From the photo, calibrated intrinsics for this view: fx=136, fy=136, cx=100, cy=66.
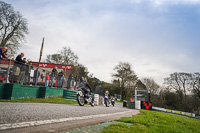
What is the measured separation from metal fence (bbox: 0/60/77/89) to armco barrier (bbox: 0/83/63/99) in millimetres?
298

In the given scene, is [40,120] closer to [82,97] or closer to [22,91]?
[82,97]

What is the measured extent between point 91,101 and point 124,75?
33.8 metres

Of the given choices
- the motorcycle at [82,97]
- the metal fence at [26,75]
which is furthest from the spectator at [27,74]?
the motorcycle at [82,97]

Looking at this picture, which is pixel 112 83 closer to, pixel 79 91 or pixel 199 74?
pixel 199 74

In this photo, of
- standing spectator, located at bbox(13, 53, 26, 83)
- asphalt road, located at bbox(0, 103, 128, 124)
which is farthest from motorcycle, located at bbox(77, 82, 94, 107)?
standing spectator, located at bbox(13, 53, 26, 83)

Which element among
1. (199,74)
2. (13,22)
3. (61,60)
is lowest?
(199,74)

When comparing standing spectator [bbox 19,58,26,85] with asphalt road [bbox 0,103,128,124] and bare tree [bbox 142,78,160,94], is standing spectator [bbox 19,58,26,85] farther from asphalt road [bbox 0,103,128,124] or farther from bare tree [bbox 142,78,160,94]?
bare tree [bbox 142,78,160,94]

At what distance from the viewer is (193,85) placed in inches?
1293

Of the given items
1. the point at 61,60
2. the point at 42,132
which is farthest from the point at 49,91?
the point at 61,60

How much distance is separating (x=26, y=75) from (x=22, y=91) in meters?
1.12

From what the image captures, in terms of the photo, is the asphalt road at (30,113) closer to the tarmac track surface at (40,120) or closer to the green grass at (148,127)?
the tarmac track surface at (40,120)

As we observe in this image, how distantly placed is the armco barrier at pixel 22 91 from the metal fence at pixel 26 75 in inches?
11.7

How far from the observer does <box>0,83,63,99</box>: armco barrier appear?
27.7ft

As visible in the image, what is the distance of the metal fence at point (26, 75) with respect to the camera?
27.1ft
